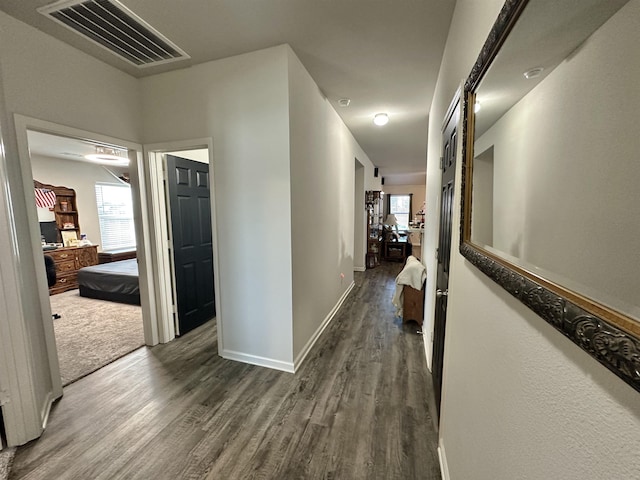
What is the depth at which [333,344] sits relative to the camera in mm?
2930

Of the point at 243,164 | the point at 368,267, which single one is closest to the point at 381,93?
the point at 243,164

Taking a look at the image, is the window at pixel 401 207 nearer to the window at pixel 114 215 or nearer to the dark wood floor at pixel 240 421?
the dark wood floor at pixel 240 421

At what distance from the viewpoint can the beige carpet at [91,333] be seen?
2574mm

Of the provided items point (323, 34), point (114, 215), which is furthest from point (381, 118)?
point (114, 215)

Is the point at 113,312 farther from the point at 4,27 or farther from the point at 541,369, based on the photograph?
the point at 541,369

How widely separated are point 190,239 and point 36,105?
164cm

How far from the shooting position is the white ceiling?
1.73 metres

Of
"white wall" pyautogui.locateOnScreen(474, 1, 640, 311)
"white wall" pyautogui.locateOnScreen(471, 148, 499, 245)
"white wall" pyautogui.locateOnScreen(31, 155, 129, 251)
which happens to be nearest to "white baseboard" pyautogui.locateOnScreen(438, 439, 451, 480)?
"white wall" pyautogui.locateOnScreen(471, 148, 499, 245)

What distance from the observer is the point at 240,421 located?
1.88 m

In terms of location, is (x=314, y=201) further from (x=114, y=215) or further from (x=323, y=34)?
(x=114, y=215)

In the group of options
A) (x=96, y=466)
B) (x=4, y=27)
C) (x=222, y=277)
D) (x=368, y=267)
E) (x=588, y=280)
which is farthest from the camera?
(x=368, y=267)

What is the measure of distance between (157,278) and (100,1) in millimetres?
2239

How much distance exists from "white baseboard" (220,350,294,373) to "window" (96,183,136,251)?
198 inches

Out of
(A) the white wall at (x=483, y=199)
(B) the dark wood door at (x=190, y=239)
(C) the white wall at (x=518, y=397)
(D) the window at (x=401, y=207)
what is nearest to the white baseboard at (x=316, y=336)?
(C) the white wall at (x=518, y=397)
